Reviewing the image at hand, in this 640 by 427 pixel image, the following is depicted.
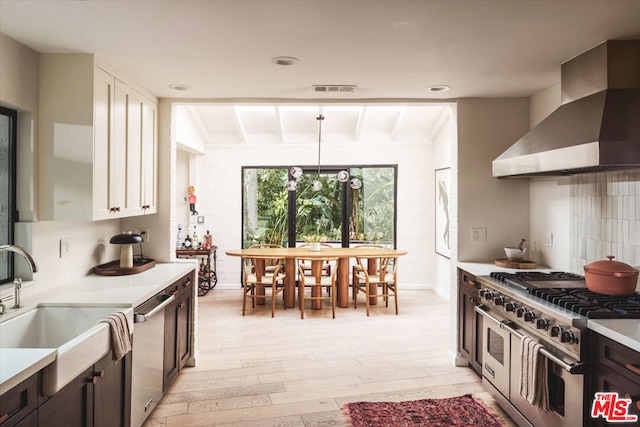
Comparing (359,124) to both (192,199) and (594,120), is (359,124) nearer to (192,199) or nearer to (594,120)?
(192,199)

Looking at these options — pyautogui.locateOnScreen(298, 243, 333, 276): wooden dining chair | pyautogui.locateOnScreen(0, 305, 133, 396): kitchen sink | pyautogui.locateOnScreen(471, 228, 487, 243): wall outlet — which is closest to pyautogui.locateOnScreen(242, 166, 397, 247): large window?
pyautogui.locateOnScreen(298, 243, 333, 276): wooden dining chair

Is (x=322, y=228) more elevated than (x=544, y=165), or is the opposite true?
(x=544, y=165)

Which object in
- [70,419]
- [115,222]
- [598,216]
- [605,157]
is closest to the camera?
[70,419]

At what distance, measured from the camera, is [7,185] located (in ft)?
8.24

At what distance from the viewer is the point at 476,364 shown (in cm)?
338

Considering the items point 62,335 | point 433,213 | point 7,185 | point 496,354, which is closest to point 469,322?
point 496,354

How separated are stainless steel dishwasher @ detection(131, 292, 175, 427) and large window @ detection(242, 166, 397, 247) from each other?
Answer: 4219 millimetres

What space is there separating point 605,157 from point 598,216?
1045mm

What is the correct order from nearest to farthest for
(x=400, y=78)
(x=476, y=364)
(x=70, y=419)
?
(x=70, y=419) < (x=400, y=78) < (x=476, y=364)

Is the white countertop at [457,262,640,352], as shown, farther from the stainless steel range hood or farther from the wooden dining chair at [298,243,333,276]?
the wooden dining chair at [298,243,333,276]

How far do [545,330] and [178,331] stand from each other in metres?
2.47

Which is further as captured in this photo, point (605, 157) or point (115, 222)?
point (115, 222)

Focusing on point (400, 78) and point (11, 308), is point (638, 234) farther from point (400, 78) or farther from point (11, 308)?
point (11, 308)

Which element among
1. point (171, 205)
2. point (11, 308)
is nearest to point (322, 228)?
point (171, 205)
